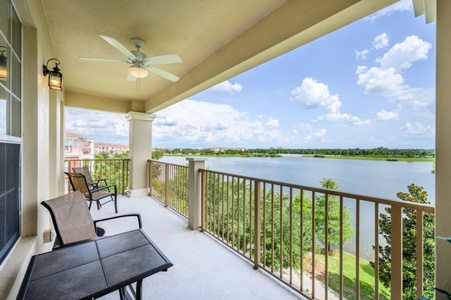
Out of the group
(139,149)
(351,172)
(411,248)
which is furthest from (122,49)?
(351,172)

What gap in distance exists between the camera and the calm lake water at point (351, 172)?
2947 mm

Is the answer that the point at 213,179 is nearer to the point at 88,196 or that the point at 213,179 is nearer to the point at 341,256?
the point at 341,256

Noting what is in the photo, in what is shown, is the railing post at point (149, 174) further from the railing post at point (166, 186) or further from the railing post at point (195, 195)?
the railing post at point (195, 195)

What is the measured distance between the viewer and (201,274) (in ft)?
6.72

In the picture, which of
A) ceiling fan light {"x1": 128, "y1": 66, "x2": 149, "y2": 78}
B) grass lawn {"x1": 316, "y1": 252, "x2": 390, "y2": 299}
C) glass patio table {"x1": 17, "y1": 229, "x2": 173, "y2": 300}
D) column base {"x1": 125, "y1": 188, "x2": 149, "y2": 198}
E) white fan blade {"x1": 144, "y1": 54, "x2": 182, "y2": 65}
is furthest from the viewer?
grass lawn {"x1": 316, "y1": 252, "x2": 390, "y2": 299}

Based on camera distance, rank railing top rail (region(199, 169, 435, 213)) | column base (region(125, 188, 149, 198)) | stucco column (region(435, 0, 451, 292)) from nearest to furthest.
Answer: stucco column (region(435, 0, 451, 292))
railing top rail (region(199, 169, 435, 213))
column base (region(125, 188, 149, 198))

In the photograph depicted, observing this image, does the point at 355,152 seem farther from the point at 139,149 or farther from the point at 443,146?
the point at 139,149

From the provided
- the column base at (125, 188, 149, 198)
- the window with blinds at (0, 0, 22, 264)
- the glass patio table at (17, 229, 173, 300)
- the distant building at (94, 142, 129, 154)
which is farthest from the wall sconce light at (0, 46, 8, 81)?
the distant building at (94, 142, 129, 154)

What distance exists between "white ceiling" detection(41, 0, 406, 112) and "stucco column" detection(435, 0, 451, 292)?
2.49ft

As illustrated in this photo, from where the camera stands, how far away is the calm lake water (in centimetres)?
295

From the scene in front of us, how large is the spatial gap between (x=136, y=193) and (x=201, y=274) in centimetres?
393

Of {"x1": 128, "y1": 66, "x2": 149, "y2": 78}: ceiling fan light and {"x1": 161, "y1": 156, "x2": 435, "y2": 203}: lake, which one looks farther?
{"x1": 161, "y1": 156, "x2": 435, "y2": 203}: lake

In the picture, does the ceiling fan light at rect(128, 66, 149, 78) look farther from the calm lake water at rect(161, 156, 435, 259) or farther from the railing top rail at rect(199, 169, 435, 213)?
the railing top rail at rect(199, 169, 435, 213)

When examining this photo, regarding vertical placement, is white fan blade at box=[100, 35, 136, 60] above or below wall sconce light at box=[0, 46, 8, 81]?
above
